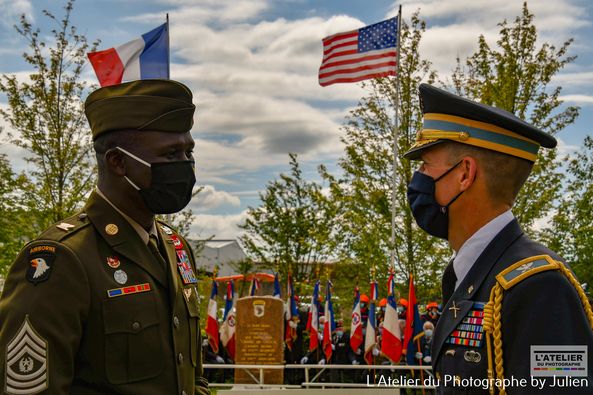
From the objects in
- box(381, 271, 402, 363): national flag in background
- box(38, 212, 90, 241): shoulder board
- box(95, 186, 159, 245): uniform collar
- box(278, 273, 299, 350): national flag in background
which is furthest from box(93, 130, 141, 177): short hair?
box(278, 273, 299, 350): national flag in background

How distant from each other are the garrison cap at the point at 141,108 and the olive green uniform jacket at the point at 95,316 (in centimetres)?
41

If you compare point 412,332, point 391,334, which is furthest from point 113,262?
point 412,332

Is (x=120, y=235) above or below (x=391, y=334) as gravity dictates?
above

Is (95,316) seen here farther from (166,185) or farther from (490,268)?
(490,268)

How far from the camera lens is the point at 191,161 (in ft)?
A: 11.6

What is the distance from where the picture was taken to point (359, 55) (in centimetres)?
1673

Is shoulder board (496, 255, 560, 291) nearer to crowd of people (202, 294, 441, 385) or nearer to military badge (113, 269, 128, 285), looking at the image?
military badge (113, 269, 128, 285)

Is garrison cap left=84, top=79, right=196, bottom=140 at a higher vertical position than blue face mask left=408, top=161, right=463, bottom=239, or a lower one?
higher

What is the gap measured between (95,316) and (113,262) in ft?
1.01

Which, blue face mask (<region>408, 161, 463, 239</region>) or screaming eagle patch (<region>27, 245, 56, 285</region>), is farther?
blue face mask (<region>408, 161, 463, 239</region>)

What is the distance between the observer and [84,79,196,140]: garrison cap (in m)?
3.36

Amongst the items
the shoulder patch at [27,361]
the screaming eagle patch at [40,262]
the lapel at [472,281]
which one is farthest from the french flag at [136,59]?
the lapel at [472,281]

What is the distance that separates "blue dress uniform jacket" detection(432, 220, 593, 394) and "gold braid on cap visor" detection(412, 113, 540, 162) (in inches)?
13.5

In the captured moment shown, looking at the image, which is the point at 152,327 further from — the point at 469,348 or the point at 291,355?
the point at 291,355
